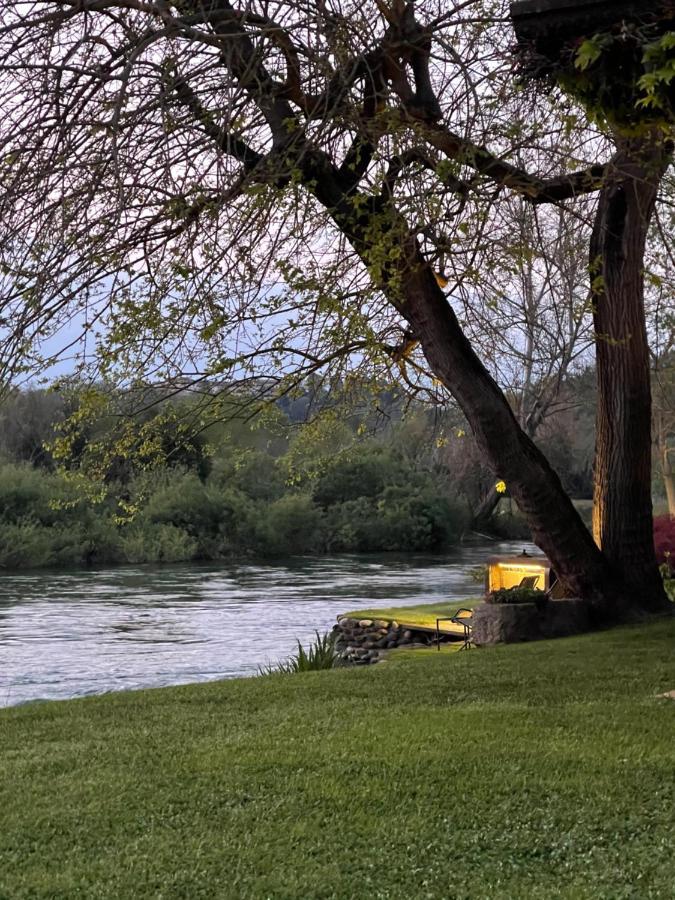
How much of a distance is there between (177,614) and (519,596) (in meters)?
10.4

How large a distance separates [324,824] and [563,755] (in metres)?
1.55

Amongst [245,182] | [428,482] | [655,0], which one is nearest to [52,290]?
[245,182]

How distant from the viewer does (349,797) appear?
491 cm

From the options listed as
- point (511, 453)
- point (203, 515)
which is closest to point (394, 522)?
point (203, 515)

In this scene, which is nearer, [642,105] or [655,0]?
[655,0]

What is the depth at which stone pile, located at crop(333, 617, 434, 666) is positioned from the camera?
1678 cm

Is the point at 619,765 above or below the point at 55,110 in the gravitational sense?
below

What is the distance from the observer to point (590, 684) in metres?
7.93

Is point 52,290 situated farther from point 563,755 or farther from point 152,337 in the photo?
point 563,755

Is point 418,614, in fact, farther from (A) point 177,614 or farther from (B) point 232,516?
(B) point 232,516

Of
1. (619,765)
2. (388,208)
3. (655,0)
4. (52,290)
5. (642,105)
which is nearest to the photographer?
(655,0)

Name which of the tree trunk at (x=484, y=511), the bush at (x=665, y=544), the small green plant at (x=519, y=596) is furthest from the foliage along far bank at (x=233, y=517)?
the small green plant at (x=519, y=596)

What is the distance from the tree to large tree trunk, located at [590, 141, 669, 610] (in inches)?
8.7

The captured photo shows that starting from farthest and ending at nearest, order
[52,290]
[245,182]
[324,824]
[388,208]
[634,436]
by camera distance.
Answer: [634,436] < [388,208] < [245,182] < [52,290] < [324,824]
